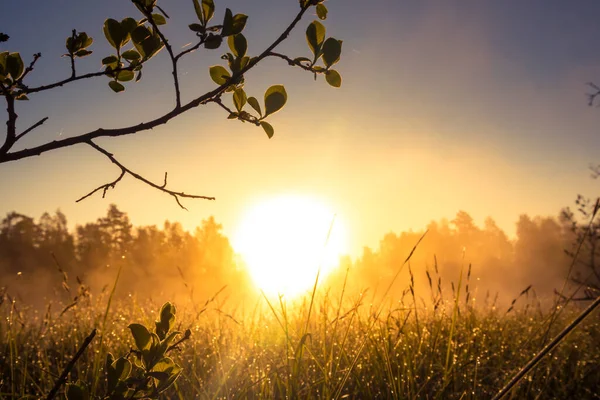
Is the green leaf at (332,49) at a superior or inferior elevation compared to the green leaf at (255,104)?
superior

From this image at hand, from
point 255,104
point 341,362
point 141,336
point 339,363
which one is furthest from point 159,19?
point 341,362

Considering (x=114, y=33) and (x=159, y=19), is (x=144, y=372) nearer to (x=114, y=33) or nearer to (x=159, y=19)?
(x=114, y=33)

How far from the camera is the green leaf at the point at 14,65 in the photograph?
1.00 metres

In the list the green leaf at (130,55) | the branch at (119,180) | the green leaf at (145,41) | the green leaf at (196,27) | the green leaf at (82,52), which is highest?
the green leaf at (130,55)

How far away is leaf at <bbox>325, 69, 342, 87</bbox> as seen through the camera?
3.84ft

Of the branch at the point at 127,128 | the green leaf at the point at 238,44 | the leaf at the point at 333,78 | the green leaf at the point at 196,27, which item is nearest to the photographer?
the branch at the point at 127,128

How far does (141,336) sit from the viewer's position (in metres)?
0.92

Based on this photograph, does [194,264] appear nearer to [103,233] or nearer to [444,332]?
[103,233]

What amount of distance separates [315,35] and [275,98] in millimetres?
204

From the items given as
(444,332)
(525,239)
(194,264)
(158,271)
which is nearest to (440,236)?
(525,239)

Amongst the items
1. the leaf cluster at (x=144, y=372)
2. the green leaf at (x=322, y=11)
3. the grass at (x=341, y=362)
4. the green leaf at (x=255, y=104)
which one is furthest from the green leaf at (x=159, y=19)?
the grass at (x=341, y=362)

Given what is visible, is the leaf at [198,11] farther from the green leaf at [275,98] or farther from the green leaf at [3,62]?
the green leaf at [3,62]

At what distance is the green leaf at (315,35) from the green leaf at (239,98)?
234 mm

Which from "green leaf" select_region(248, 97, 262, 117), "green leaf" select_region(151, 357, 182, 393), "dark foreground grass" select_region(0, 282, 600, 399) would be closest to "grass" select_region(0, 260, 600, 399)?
"dark foreground grass" select_region(0, 282, 600, 399)
